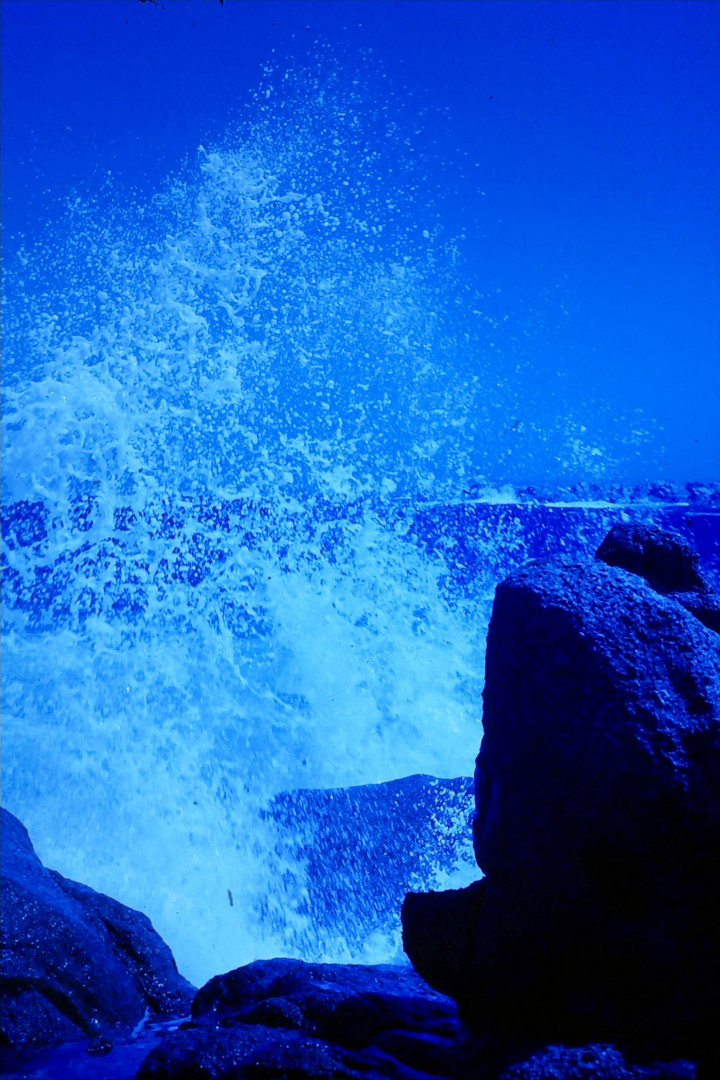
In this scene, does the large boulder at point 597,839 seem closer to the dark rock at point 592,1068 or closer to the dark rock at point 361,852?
the dark rock at point 592,1068

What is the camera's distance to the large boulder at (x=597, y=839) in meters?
2.75

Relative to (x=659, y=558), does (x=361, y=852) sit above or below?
below

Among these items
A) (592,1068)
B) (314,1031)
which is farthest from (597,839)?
(314,1031)

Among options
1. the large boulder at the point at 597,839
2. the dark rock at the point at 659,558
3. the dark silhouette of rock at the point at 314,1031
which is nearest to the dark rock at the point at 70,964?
the dark silhouette of rock at the point at 314,1031

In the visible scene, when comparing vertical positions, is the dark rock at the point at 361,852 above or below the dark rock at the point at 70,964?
above

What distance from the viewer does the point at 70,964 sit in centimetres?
461

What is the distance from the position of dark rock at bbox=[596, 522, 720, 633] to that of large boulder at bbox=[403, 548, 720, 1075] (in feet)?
2.04

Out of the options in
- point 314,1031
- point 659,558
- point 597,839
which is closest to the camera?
point 597,839

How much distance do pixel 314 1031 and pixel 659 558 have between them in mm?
3218

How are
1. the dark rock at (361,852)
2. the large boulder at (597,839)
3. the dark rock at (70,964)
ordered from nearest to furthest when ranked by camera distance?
the large boulder at (597,839), the dark rock at (70,964), the dark rock at (361,852)

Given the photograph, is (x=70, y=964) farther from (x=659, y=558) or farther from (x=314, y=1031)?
(x=659, y=558)

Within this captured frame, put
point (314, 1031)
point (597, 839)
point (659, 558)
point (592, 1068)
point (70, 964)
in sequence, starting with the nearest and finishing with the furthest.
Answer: point (592, 1068)
point (597, 839)
point (314, 1031)
point (659, 558)
point (70, 964)

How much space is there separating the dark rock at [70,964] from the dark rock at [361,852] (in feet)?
7.89

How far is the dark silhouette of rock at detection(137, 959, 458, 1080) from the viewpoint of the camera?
10.5 feet
